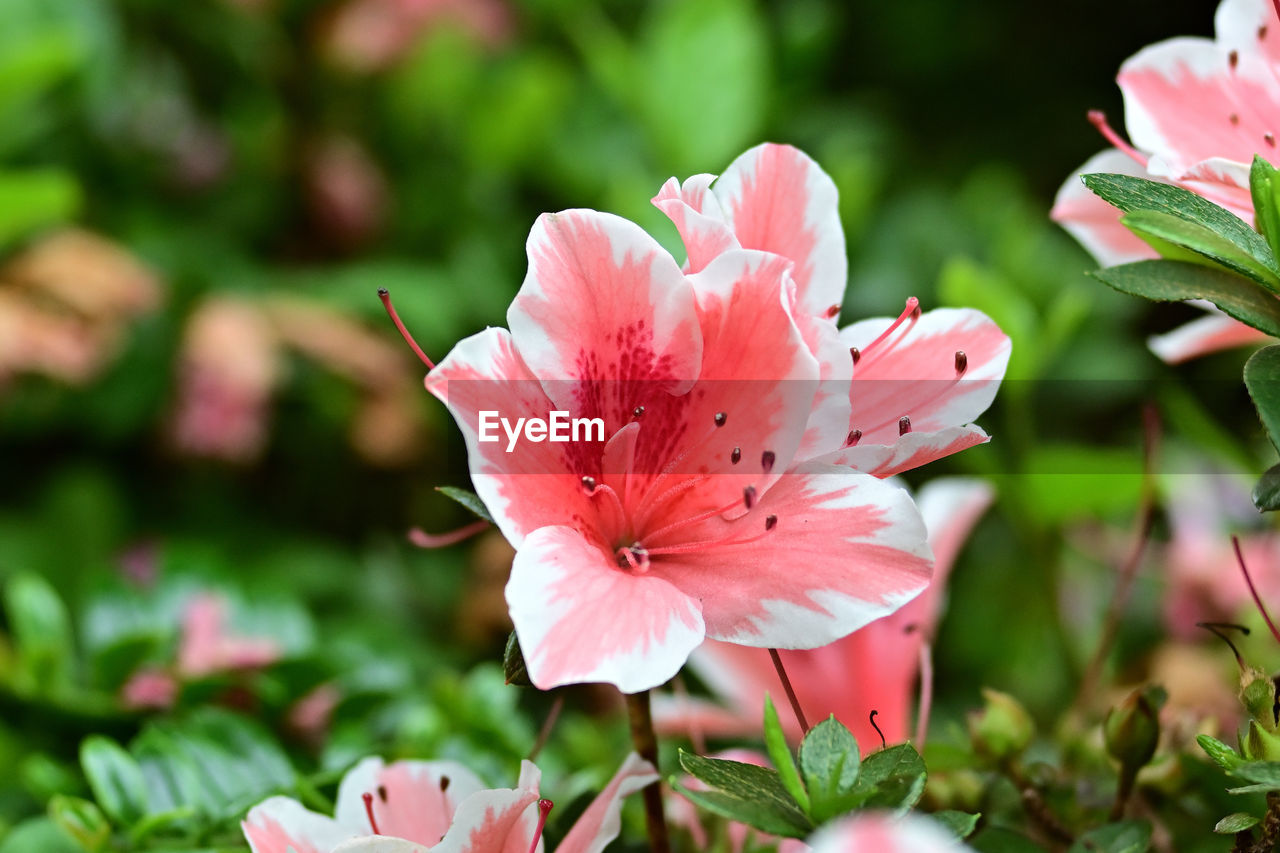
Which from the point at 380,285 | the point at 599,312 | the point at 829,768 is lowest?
the point at 380,285

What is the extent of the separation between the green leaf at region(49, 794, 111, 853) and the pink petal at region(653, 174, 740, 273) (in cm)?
30

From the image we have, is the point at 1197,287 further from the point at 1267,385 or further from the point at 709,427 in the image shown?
the point at 709,427

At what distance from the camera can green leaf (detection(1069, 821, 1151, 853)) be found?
354mm

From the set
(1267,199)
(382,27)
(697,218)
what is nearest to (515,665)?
(697,218)

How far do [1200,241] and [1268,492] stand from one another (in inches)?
2.8

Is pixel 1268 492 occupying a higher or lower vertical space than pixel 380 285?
higher

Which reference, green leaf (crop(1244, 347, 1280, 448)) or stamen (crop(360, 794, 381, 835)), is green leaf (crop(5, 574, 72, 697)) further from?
green leaf (crop(1244, 347, 1280, 448))

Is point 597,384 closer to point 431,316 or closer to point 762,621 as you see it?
point 762,621

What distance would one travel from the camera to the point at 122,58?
1.33 m

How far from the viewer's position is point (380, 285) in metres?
1.21

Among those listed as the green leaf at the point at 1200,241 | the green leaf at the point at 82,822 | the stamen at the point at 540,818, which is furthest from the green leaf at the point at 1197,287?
the green leaf at the point at 82,822

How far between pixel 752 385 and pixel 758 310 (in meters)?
0.02

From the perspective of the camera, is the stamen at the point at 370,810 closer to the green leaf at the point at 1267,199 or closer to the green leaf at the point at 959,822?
the green leaf at the point at 959,822

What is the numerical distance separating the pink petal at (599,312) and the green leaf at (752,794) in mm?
112
